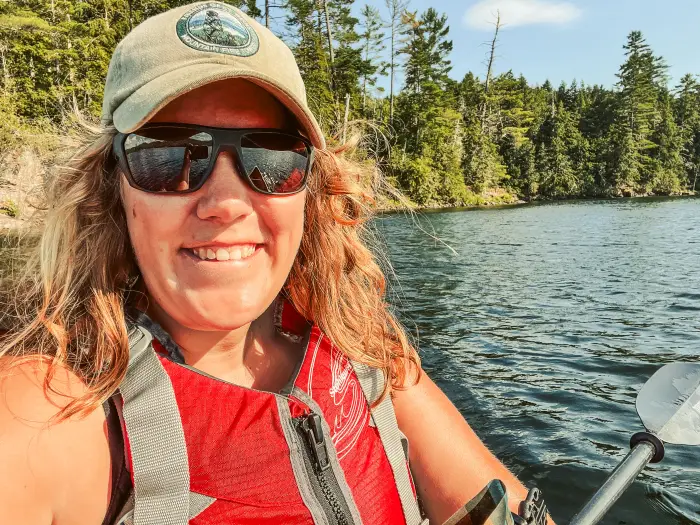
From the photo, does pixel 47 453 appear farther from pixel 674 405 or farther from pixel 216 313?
pixel 674 405

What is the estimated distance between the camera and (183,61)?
4.15 feet

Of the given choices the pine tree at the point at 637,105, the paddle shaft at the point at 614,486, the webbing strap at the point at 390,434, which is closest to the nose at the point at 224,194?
the webbing strap at the point at 390,434

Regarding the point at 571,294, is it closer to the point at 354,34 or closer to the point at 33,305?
the point at 33,305

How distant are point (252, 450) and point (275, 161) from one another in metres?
0.77

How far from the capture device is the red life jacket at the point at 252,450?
1267 millimetres

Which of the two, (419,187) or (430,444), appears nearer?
(430,444)

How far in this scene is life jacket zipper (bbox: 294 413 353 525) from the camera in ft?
4.77

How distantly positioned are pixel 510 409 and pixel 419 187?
34.6 m

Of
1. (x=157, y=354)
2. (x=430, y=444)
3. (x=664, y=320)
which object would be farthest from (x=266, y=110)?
(x=664, y=320)

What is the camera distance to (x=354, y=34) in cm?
3750

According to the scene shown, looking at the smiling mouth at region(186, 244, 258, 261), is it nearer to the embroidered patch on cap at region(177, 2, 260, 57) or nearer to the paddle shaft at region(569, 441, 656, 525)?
the embroidered patch on cap at region(177, 2, 260, 57)

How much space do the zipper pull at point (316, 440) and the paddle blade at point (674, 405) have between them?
162cm

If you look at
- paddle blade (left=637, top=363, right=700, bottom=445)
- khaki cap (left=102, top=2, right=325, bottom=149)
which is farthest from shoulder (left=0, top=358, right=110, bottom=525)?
paddle blade (left=637, top=363, right=700, bottom=445)

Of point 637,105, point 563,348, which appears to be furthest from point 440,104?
point 563,348
